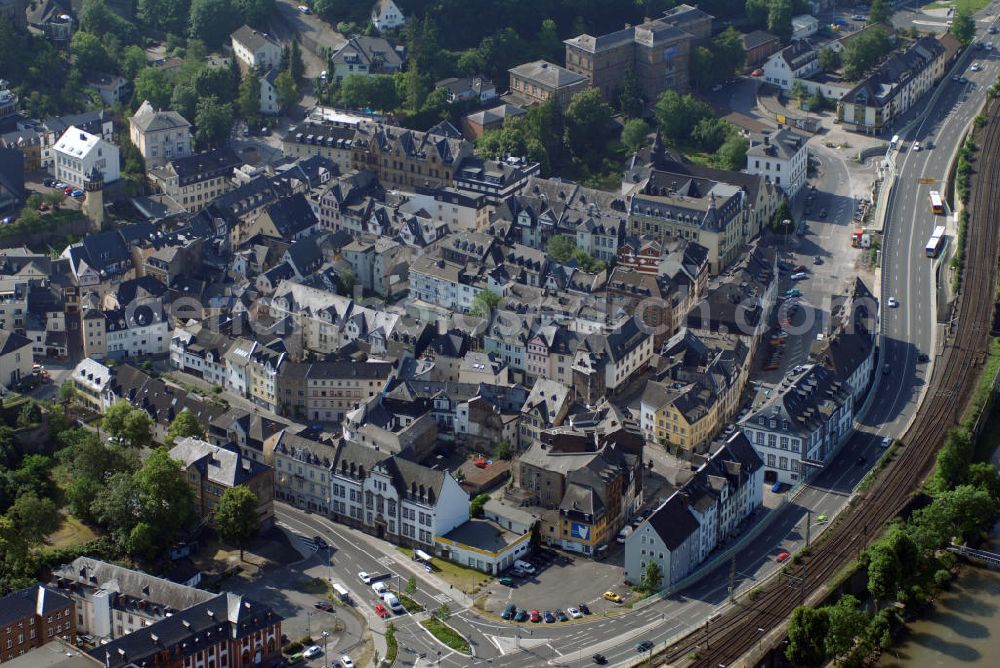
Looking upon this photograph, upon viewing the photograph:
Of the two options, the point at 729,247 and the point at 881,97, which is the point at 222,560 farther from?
the point at 881,97

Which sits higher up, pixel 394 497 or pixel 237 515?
pixel 394 497

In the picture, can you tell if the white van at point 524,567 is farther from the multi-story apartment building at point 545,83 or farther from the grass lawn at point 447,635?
the multi-story apartment building at point 545,83

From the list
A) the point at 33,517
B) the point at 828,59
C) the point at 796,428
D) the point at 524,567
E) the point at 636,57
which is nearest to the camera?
the point at 33,517

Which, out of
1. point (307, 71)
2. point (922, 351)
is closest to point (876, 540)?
point (922, 351)

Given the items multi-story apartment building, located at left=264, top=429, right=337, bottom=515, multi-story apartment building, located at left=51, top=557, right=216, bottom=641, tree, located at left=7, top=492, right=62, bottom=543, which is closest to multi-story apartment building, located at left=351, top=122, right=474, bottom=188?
multi-story apartment building, located at left=264, top=429, right=337, bottom=515

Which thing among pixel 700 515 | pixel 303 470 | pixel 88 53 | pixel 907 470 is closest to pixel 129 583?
pixel 303 470

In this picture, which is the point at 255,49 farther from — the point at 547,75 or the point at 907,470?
the point at 907,470
